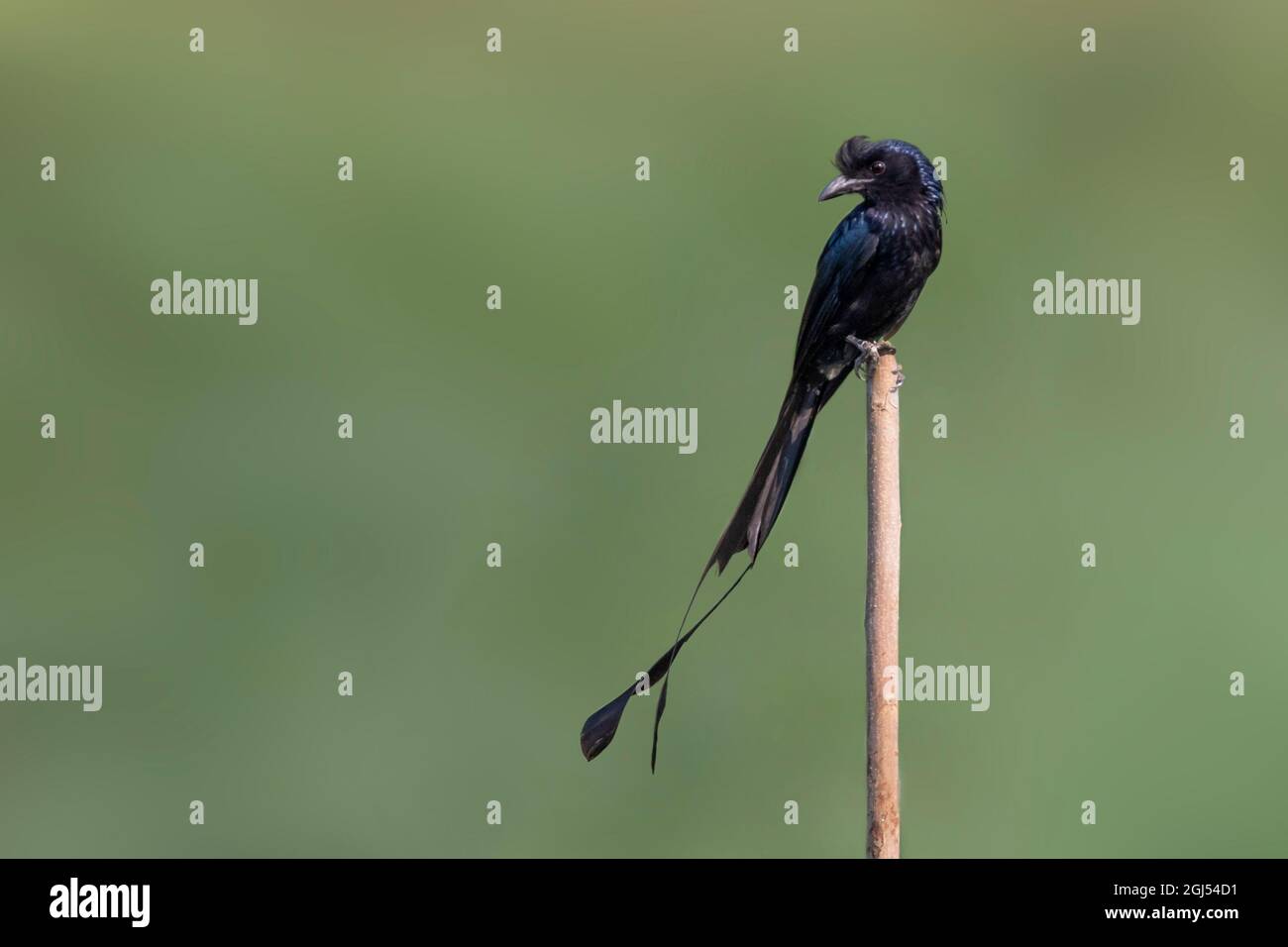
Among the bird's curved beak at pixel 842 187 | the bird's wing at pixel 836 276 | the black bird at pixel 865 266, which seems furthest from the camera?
the bird's curved beak at pixel 842 187

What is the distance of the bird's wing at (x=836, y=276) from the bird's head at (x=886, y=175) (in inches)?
4.9

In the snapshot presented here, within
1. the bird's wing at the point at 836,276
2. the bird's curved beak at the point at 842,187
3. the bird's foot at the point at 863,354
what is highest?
the bird's curved beak at the point at 842,187

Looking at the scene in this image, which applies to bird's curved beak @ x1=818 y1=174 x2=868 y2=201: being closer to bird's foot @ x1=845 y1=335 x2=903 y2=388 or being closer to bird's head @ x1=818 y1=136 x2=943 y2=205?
bird's head @ x1=818 y1=136 x2=943 y2=205

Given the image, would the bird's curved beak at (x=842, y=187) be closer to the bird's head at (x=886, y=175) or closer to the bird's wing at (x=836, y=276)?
the bird's head at (x=886, y=175)

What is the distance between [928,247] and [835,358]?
27.7 inches

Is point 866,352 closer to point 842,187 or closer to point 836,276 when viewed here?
point 836,276

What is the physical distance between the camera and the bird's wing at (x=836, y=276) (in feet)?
21.2

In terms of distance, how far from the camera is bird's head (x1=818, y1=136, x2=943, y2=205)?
6.64 meters

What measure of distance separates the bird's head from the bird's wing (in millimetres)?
125

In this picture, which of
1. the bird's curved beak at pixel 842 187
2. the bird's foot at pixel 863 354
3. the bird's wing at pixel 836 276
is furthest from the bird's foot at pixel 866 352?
the bird's curved beak at pixel 842 187

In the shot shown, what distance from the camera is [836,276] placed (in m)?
6.55

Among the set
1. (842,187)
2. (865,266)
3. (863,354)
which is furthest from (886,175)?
(863,354)

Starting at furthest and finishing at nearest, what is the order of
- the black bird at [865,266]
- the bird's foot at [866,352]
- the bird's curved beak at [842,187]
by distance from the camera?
the bird's curved beak at [842,187] → the black bird at [865,266] → the bird's foot at [866,352]

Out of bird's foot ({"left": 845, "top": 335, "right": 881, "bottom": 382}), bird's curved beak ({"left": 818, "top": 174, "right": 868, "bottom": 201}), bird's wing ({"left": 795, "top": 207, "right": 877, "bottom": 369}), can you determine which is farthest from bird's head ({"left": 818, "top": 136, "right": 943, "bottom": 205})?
bird's foot ({"left": 845, "top": 335, "right": 881, "bottom": 382})
